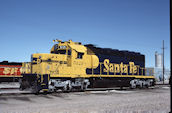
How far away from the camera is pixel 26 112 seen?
27.0ft

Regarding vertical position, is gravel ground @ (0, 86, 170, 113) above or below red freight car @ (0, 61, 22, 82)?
below

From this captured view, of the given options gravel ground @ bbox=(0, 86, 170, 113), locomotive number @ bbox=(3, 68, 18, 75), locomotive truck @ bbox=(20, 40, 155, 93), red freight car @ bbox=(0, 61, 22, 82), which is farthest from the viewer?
locomotive number @ bbox=(3, 68, 18, 75)

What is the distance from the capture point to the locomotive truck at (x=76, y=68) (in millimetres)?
15497

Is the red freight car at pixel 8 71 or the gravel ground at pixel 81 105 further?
the red freight car at pixel 8 71

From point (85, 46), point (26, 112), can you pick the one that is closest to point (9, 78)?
point (85, 46)

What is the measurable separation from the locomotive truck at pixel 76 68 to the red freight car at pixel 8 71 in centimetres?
1450

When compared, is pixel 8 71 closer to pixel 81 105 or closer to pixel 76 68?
pixel 76 68

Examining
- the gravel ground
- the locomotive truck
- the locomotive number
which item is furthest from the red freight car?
the gravel ground

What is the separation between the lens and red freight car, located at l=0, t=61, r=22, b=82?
97.4 feet

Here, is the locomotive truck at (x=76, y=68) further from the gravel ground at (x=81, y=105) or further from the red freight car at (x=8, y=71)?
the red freight car at (x=8, y=71)

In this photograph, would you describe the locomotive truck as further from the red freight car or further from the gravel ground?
the red freight car

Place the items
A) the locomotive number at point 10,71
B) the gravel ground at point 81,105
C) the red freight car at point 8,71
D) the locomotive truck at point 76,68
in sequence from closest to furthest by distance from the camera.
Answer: the gravel ground at point 81,105 → the locomotive truck at point 76,68 → the red freight car at point 8,71 → the locomotive number at point 10,71

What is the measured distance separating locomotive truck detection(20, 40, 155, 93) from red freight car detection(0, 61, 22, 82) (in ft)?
47.6

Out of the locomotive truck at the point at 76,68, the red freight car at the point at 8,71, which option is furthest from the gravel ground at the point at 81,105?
the red freight car at the point at 8,71
